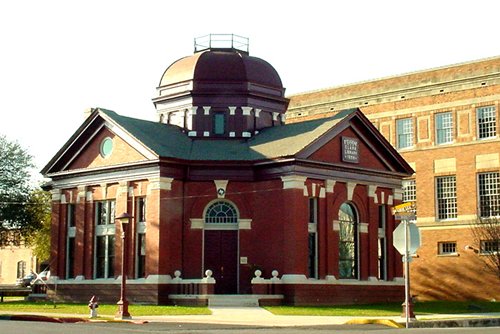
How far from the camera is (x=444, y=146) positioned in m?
55.8

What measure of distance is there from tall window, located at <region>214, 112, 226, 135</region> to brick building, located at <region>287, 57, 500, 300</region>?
54.7 ft

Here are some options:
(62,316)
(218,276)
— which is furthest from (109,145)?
(62,316)

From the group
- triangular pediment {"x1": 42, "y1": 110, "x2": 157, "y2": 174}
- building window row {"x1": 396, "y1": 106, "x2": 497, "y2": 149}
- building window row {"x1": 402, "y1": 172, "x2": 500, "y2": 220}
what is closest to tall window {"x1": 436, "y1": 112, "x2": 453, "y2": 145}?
building window row {"x1": 396, "y1": 106, "x2": 497, "y2": 149}

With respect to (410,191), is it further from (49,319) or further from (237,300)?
(49,319)

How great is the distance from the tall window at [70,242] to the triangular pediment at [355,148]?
1357cm

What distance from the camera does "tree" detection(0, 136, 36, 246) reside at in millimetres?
56400

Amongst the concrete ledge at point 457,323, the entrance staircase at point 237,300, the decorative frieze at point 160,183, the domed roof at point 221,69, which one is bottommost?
the concrete ledge at point 457,323

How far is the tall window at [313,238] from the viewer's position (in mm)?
41594

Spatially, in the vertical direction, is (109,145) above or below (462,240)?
above

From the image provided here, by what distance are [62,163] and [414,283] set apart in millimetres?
25347

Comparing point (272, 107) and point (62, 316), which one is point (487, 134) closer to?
point (272, 107)

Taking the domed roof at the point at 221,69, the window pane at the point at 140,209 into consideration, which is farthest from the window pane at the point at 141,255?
the domed roof at the point at 221,69

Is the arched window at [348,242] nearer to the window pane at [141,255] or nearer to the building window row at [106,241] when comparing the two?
the window pane at [141,255]

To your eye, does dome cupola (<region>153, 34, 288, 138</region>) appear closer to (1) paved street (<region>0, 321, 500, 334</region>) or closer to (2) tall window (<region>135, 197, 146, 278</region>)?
(2) tall window (<region>135, 197, 146, 278</region>)
